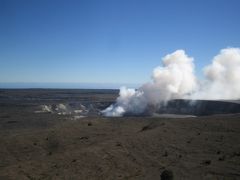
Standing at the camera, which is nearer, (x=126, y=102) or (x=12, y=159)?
(x=12, y=159)

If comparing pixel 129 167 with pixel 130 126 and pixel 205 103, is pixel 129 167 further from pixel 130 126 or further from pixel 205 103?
pixel 205 103

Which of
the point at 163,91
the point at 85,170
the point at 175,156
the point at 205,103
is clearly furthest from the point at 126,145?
the point at 163,91

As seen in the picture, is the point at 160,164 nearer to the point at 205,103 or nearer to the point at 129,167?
the point at 129,167

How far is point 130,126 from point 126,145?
65.0 ft

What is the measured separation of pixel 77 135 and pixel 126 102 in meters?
55.2

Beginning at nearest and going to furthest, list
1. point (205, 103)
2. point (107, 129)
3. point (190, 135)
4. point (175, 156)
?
point (175, 156)
point (190, 135)
point (107, 129)
point (205, 103)

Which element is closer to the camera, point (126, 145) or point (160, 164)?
point (160, 164)

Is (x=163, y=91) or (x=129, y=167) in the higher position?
(x=163, y=91)

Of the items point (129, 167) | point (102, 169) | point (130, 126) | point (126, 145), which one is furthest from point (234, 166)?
point (130, 126)

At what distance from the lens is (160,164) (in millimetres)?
27781

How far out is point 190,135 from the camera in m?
40.0

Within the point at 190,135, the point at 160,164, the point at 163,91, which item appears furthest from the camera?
the point at 163,91

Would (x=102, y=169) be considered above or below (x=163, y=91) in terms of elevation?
below

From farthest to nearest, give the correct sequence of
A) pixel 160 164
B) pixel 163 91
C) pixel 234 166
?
pixel 163 91, pixel 160 164, pixel 234 166
